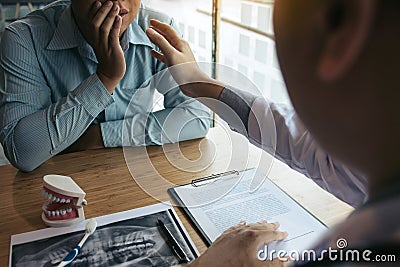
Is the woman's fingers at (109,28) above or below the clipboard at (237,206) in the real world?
above

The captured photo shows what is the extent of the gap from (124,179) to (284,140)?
382 millimetres

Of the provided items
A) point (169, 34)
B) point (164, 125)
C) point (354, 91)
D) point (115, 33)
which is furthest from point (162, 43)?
point (354, 91)

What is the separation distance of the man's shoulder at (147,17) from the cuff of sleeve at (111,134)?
39cm

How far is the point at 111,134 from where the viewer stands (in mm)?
1158

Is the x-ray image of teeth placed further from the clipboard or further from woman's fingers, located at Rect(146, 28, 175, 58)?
woman's fingers, located at Rect(146, 28, 175, 58)

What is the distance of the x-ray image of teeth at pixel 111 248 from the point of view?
720 millimetres

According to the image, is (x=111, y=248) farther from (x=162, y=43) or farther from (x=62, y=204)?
(x=162, y=43)

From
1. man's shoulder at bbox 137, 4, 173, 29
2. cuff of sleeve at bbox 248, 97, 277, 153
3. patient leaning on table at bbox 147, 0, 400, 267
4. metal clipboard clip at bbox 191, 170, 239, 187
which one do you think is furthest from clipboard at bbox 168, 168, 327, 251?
man's shoulder at bbox 137, 4, 173, 29

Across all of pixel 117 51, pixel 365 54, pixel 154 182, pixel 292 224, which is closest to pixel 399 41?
pixel 365 54

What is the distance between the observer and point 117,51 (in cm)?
109

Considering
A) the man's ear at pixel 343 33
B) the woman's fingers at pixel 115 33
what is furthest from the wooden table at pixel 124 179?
the man's ear at pixel 343 33

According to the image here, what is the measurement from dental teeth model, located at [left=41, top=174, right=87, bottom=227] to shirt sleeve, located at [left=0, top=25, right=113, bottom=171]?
0.74ft

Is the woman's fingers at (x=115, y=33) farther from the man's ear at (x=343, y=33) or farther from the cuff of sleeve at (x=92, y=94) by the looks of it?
the man's ear at (x=343, y=33)

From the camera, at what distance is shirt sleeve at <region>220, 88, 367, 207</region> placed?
2.52 ft
